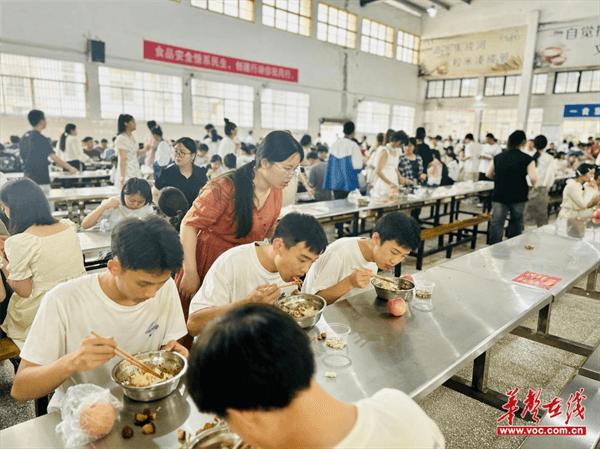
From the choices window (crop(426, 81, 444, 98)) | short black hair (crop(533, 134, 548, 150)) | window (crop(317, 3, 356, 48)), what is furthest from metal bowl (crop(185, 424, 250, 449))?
window (crop(426, 81, 444, 98))

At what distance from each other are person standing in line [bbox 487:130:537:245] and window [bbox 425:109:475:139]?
14.3m

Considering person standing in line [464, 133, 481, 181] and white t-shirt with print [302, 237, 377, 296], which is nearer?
white t-shirt with print [302, 237, 377, 296]

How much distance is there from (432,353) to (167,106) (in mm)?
12460

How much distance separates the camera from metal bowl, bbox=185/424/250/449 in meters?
1.17

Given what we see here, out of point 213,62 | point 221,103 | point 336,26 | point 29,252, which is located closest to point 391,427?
point 29,252

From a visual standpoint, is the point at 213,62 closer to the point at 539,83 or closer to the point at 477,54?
Result: the point at 477,54

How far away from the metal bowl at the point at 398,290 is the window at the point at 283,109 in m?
13.2

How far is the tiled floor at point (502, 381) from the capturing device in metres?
2.50

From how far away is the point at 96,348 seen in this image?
130 cm

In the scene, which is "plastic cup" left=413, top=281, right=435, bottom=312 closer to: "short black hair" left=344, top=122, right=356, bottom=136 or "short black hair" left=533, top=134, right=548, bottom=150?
"short black hair" left=344, top=122, right=356, bottom=136

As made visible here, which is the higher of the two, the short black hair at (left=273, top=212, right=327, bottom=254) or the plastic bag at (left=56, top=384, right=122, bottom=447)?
the short black hair at (left=273, top=212, right=327, bottom=254)

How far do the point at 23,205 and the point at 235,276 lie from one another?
1295 mm

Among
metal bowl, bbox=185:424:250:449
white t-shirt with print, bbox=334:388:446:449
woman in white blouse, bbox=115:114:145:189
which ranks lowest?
metal bowl, bbox=185:424:250:449

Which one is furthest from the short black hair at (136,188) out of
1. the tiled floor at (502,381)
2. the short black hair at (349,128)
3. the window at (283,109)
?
the window at (283,109)
